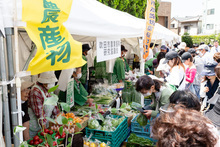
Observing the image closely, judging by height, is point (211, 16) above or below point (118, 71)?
above

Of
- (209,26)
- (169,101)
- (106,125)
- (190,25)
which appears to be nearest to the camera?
(169,101)

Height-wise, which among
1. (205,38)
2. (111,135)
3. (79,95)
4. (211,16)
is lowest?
(111,135)

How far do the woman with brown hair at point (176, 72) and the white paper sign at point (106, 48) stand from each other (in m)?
1.43

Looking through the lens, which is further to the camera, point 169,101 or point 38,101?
point 38,101

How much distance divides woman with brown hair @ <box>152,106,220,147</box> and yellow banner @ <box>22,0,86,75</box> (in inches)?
55.6

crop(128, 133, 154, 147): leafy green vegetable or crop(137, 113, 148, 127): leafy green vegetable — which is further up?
crop(137, 113, 148, 127): leafy green vegetable

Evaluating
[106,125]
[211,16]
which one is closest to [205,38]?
[211,16]

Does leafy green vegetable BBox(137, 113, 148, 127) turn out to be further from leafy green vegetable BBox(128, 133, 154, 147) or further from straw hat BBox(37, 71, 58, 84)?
straw hat BBox(37, 71, 58, 84)

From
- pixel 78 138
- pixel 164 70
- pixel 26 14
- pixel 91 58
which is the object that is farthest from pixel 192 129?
pixel 91 58

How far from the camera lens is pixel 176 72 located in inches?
182

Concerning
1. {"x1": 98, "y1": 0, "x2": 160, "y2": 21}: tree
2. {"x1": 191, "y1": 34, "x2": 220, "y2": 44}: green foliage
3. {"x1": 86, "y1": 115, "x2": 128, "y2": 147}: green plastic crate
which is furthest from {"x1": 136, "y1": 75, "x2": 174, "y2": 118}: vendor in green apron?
{"x1": 191, "y1": 34, "x2": 220, "y2": 44}: green foliage

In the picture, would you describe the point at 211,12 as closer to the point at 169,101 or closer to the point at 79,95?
the point at 79,95

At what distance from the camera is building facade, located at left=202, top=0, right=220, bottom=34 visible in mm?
36562

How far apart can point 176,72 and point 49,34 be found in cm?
341
